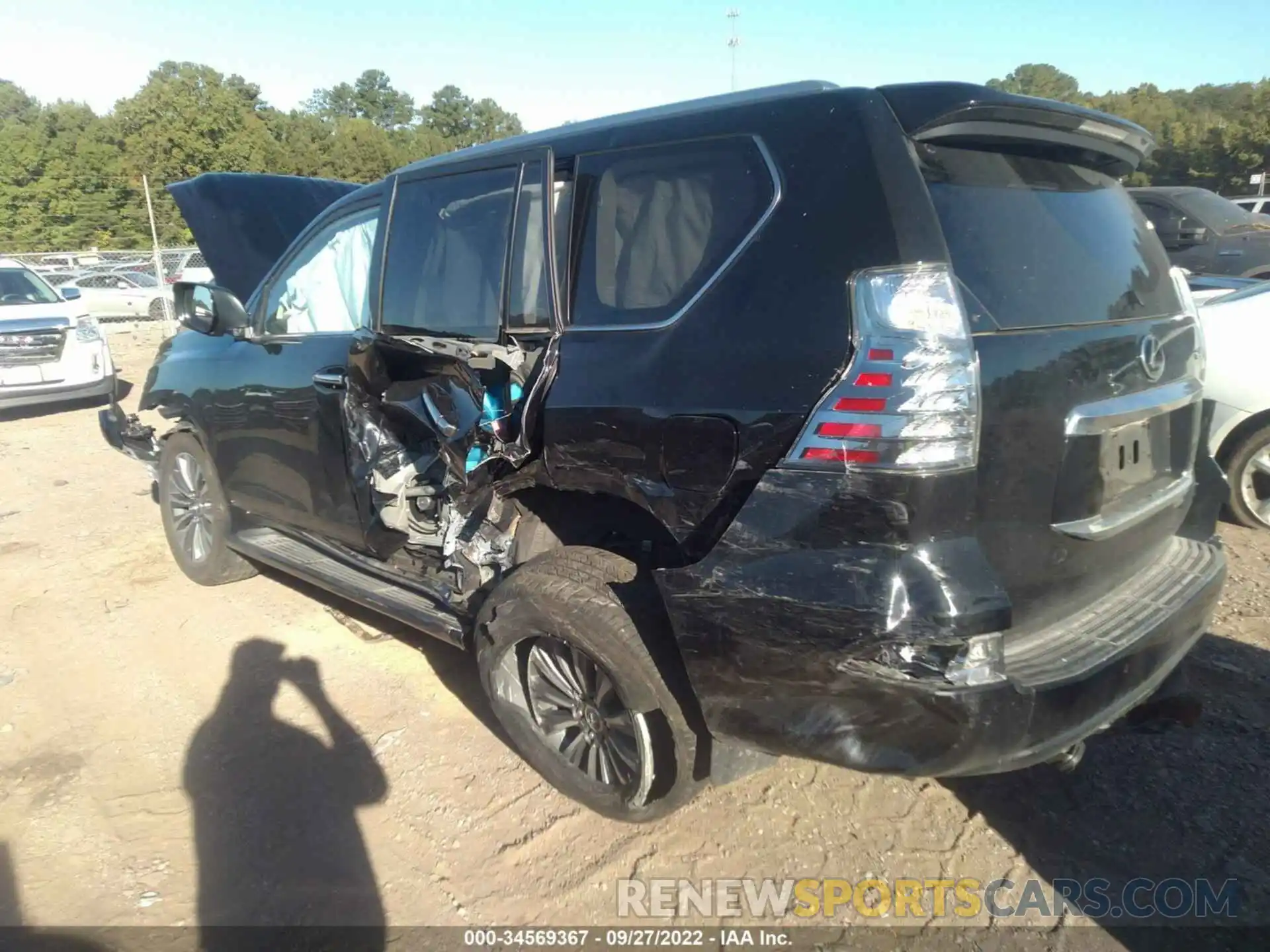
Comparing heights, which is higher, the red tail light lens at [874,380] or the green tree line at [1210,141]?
the green tree line at [1210,141]

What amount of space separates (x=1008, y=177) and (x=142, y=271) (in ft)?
77.0

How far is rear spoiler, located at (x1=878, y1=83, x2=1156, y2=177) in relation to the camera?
7.25 feet

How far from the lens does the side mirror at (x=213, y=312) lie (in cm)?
439

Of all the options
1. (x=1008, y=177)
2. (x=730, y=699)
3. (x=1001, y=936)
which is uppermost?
(x=1008, y=177)

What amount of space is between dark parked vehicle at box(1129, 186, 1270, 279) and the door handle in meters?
9.09

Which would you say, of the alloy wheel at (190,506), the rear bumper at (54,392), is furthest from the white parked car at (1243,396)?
the rear bumper at (54,392)

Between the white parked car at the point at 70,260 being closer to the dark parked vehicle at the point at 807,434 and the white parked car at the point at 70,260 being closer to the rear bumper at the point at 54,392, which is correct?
the rear bumper at the point at 54,392

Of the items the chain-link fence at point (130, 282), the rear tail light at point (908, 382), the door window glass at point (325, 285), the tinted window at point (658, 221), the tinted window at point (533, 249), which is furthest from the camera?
the chain-link fence at point (130, 282)

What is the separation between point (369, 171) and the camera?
42.2 metres

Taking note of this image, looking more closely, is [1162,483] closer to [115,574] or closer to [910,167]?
[910,167]

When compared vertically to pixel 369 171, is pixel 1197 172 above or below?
below

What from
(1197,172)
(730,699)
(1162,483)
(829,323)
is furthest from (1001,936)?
(1197,172)

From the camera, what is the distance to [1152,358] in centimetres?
246

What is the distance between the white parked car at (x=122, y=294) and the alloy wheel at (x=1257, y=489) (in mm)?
20455
